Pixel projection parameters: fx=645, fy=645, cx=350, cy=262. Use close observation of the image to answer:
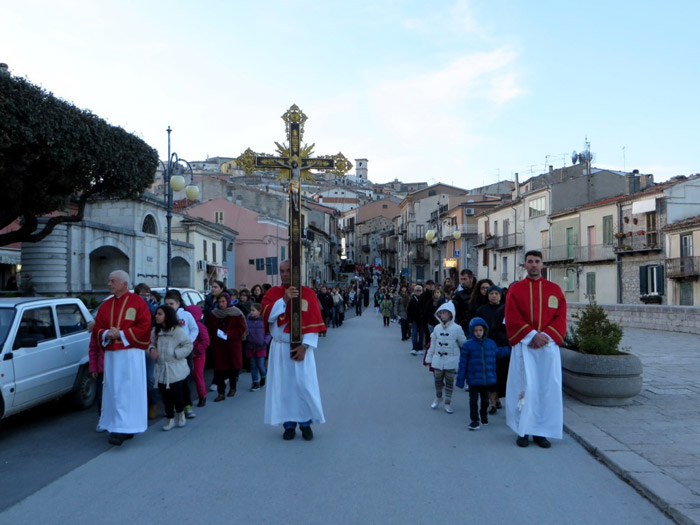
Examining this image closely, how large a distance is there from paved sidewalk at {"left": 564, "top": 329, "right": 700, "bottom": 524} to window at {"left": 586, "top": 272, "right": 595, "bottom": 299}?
97.8 ft

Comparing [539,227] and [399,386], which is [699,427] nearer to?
[399,386]

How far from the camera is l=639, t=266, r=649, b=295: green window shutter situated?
34250 millimetres

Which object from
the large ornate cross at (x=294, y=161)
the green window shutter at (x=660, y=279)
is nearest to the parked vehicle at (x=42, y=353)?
the large ornate cross at (x=294, y=161)

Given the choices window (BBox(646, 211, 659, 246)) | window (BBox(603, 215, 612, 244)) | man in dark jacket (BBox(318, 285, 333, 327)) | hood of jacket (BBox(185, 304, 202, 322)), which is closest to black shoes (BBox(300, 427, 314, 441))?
hood of jacket (BBox(185, 304, 202, 322))

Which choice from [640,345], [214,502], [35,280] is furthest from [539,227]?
[214,502]

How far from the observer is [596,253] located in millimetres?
38875

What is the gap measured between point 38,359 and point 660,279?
32427mm

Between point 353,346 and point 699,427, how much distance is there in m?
12.1

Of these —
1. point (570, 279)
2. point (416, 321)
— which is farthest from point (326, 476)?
point (570, 279)

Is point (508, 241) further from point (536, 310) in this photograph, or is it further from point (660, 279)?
point (536, 310)

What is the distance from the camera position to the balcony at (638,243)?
33375 millimetres

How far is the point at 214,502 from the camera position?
4.82 metres

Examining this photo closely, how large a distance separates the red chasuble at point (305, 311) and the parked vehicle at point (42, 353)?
2.68 metres

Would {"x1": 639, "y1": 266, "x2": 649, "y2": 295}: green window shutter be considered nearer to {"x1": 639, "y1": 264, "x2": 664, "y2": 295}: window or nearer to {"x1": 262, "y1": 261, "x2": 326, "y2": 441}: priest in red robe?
{"x1": 639, "y1": 264, "x2": 664, "y2": 295}: window
